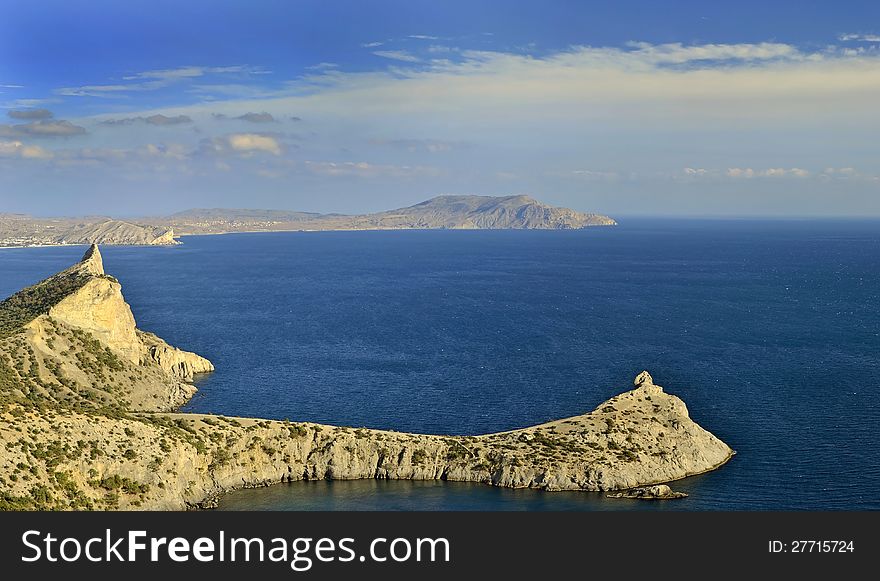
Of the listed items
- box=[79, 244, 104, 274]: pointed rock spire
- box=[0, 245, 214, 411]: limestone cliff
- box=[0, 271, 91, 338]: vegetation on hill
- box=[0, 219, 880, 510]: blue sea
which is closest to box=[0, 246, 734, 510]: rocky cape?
box=[0, 245, 214, 411]: limestone cliff

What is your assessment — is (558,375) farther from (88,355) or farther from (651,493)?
(88,355)

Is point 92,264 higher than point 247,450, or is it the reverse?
point 92,264

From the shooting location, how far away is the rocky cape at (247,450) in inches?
2709

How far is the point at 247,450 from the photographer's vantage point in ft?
261

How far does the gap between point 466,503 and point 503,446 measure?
10067 millimetres

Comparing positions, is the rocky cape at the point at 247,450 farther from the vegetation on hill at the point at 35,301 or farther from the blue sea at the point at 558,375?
the vegetation on hill at the point at 35,301

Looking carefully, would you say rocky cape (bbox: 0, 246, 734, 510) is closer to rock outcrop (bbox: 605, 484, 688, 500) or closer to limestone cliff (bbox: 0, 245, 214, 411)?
limestone cliff (bbox: 0, 245, 214, 411)

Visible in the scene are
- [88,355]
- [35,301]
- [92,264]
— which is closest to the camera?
[88,355]

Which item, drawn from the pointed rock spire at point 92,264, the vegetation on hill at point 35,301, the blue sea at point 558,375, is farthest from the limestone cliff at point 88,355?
the pointed rock spire at point 92,264

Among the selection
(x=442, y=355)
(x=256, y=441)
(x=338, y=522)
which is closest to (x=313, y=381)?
(x=442, y=355)

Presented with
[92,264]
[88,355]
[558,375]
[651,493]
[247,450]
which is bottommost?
[651,493]

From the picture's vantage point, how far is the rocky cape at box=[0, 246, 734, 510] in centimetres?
6881

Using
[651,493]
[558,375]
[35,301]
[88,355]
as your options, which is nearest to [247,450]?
[651,493]

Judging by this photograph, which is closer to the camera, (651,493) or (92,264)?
(651,493)
